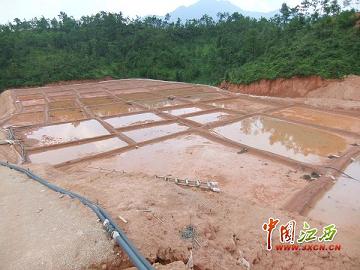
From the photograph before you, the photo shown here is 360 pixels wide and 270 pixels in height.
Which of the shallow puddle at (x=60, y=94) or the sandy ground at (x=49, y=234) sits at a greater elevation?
the sandy ground at (x=49, y=234)

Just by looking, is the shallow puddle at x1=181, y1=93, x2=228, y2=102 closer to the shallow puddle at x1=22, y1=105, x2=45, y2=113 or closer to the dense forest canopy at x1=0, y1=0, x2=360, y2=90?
the dense forest canopy at x1=0, y1=0, x2=360, y2=90

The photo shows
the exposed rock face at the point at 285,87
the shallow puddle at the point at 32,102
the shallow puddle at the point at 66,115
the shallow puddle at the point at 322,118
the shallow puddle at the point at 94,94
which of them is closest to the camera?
the shallow puddle at the point at 322,118

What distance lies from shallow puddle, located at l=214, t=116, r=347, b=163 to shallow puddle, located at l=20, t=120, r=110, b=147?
20.7 feet

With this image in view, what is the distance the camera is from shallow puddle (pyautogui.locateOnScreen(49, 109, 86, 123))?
18.1 meters

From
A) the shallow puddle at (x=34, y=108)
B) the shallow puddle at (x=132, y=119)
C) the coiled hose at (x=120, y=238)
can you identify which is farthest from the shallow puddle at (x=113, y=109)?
the coiled hose at (x=120, y=238)

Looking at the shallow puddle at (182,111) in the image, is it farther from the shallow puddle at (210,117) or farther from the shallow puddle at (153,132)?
the shallow puddle at (153,132)

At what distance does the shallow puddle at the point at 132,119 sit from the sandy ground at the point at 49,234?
34.2 ft

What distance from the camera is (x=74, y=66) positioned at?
35031mm

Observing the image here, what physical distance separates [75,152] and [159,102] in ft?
34.2

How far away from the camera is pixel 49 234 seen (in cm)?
464

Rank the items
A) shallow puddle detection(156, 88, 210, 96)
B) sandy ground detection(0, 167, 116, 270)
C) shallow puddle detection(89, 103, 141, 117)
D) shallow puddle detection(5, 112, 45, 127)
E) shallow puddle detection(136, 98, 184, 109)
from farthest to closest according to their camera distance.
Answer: shallow puddle detection(156, 88, 210, 96) → shallow puddle detection(136, 98, 184, 109) → shallow puddle detection(89, 103, 141, 117) → shallow puddle detection(5, 112, 45, 127) → sandy ground detection(0, 167, 116, 270)

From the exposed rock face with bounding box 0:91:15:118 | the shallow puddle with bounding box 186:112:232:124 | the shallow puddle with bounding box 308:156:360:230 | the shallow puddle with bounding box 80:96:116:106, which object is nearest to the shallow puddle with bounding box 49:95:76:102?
the shallow puddle with bounding box 80:96:116:106

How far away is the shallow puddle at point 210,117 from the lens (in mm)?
16634

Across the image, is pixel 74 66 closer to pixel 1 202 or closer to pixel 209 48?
pixel 209 48
